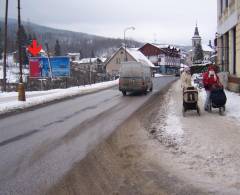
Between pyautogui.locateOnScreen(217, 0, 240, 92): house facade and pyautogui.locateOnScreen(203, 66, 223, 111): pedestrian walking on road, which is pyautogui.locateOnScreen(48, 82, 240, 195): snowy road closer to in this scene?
pyautogui.locateOnScreen(203, 66, 223, 111): pedestrian walking on road

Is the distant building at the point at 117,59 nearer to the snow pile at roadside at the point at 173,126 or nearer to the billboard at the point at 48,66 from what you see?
the billboard at the point at 48,66

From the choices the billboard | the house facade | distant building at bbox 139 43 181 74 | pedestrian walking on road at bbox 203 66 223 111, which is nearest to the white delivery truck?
the house facade

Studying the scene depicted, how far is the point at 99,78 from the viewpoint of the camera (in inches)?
2434

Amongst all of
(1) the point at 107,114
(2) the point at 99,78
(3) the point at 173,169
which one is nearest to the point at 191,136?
(3) the point at 173,169

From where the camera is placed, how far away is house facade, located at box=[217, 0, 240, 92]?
2467 cm

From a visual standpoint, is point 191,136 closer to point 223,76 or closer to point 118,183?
Result: point 118,183

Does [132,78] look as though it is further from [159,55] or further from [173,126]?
[159,55]

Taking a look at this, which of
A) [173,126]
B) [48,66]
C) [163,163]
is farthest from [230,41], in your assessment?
[163,163]

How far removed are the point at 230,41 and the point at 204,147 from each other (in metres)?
Answer: 20.6

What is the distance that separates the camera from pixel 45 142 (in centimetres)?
1061

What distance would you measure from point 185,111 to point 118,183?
29.3 feet

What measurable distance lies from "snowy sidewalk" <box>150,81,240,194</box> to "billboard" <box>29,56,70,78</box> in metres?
26.4

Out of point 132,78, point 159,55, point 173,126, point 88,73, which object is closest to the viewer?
point 173,126

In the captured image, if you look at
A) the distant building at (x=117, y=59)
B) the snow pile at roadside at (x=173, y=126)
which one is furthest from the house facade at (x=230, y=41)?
the distant building at (x=117, y=59)
